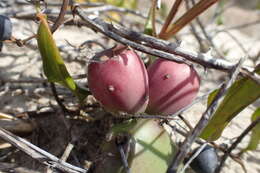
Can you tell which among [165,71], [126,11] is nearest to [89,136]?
[165,71]

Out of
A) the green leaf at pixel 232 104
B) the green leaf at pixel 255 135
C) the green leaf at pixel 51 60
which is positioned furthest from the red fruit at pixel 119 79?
the green leaf at pixel 255 135

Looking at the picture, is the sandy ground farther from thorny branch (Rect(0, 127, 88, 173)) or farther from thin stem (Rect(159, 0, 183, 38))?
thorny branch (Rect(0, 127, 88, 173))

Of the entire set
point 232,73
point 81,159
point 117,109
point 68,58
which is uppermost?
point 232,73

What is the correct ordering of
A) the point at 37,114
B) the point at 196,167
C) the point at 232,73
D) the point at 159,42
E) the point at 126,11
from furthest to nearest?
the point at 126,11 → the point at 37,114 → the point at 196,167 → the point at 159,42 → the point at 232,73

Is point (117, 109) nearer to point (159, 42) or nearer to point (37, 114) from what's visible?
point (159, 42)

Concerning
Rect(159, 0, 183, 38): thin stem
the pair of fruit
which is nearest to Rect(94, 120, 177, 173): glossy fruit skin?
the pair of fruit

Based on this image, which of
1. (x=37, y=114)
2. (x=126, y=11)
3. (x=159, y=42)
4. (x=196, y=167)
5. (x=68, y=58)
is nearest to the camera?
(x=159, y=42)

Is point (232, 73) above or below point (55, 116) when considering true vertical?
above

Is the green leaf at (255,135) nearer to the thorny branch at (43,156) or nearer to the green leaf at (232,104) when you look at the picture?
the green leaf at (232,104)
